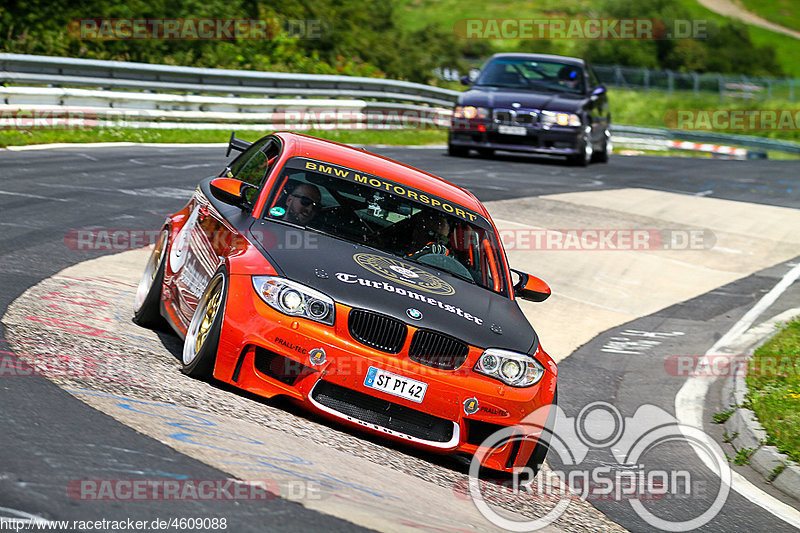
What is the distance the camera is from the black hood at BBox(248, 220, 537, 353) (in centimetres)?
565

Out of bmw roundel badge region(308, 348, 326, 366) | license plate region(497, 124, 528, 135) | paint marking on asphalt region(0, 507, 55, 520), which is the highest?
paint marking on asphalt region(0, 507, 55, 520)

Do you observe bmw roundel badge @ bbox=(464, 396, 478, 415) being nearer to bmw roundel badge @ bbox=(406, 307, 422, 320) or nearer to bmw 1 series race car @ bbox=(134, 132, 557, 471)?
bmw 1 series race car @ bbox=(134, 132, 557, 471)

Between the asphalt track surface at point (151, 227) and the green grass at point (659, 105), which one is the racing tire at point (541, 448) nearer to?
the asphalt track surface at point (151, 227)

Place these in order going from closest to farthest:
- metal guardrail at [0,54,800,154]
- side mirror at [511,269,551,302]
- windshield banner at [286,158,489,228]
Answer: windshield banner at [286,158,489,228] < side mirror at [511,269,551,302] < metal guardrail at [0,54,800,154]

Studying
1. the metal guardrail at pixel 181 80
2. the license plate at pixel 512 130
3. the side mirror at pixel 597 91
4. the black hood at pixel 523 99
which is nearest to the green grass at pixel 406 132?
the metal guardrail at pixel 181 80

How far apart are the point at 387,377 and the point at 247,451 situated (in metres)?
0.99

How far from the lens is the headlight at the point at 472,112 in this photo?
64.8 feet

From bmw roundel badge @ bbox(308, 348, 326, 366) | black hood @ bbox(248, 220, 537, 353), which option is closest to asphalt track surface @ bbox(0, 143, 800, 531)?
bmw roundel badge @ bbox(308, 348, 326, 366)

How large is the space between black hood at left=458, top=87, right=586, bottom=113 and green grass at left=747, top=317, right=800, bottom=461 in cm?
999

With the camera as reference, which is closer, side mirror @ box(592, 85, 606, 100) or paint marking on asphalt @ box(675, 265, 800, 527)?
paint marking on asphalt @ box(675, 265, 800, 527)

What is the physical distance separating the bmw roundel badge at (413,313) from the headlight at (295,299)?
41cm

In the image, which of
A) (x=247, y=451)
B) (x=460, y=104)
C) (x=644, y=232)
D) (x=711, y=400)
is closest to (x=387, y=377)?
(x=247, y=451)

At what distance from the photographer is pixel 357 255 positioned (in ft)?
20.3

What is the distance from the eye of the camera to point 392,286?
5.84 metres
